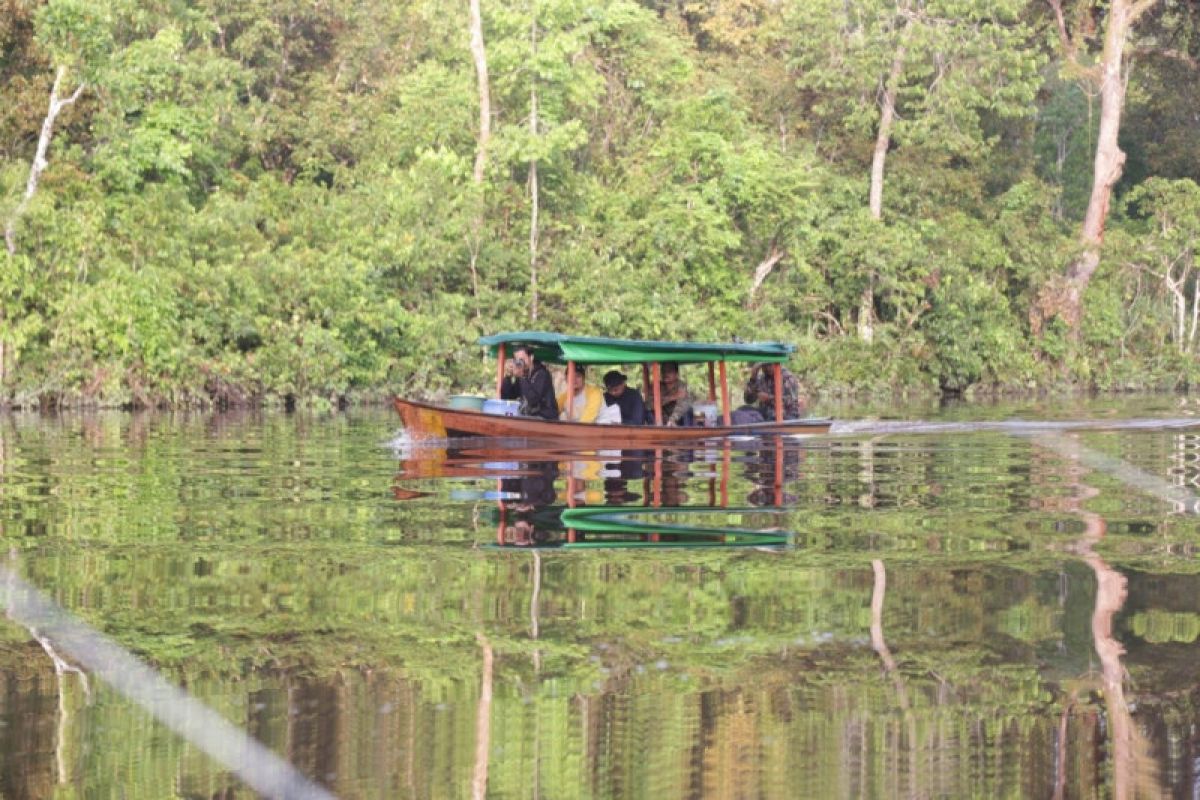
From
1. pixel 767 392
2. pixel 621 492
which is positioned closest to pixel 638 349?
pixel 767 392

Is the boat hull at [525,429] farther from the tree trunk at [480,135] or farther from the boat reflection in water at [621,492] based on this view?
the tree trunk at [480,135]

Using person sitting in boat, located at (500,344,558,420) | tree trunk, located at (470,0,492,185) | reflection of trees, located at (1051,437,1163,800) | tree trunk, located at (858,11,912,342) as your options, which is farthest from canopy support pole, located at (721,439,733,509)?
tree trunk, located at (858,11,912,342)

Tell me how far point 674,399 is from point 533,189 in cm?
1824

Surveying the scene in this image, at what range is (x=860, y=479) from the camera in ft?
52.4

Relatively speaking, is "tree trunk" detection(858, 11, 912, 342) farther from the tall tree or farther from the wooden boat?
the wooden boat

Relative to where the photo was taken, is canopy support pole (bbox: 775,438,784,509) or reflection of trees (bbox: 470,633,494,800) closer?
reflection of trees (bbox: 470,633,494,800)

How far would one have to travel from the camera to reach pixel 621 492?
569 inches

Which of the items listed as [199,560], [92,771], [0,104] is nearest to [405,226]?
[0,104]

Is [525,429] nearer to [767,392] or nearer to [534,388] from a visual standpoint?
[534,388]

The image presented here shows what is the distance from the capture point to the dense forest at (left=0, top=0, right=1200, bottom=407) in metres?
33.4

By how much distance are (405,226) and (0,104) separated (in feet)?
26.6

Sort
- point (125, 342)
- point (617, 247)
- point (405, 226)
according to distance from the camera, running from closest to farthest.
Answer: point (125, 342)
point (405, 226)
point (617, 247)

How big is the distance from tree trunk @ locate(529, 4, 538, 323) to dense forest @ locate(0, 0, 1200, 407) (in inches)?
4.8

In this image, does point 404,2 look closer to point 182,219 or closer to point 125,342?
point 182,219
